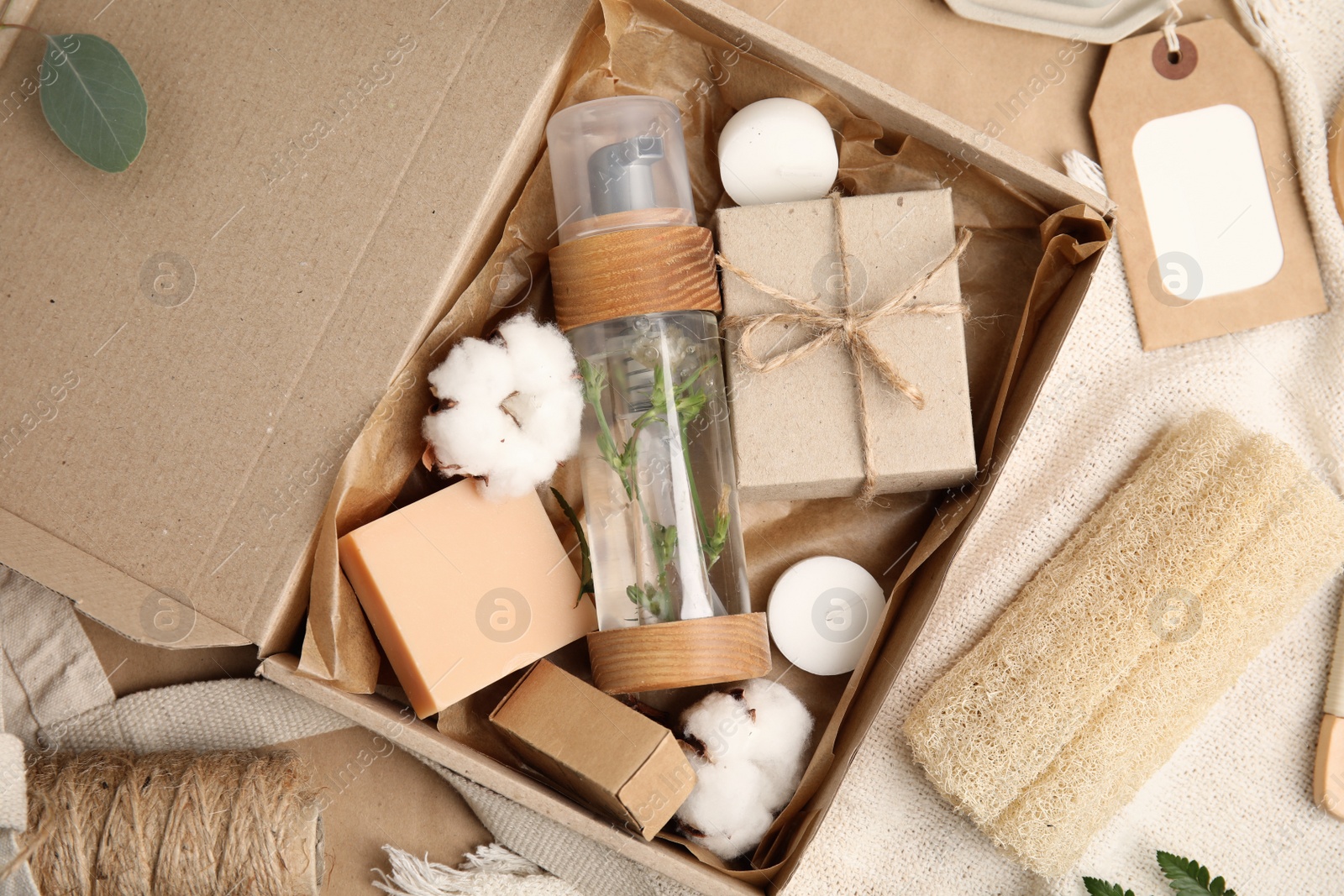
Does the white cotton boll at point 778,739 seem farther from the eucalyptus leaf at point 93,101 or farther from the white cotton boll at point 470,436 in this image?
the eucalyptus leaf at point 93,101

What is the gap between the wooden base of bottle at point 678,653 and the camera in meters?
0.98

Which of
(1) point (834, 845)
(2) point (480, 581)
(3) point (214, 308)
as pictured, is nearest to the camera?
(3) point (214, 308)

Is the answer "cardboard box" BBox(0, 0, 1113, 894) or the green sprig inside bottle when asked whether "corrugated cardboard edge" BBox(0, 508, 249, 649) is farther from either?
the green sprig inside bottle

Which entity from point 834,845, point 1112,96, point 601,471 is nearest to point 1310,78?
point 1112,96

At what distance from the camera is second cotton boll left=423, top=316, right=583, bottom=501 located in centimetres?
97

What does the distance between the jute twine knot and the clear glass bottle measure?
7 cm

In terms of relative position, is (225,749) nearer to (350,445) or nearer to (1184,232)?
(350,445)

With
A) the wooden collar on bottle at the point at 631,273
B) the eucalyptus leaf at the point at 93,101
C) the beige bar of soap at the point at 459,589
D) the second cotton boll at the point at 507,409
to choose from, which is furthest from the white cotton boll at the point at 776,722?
the eucalyptus leaf at the point at 93,101

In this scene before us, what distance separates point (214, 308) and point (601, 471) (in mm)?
457

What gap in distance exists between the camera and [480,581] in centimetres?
102

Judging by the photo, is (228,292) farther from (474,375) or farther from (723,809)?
(723,809)

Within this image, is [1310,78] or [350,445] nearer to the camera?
[350,445]

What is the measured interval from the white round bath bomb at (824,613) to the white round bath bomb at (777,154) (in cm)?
46

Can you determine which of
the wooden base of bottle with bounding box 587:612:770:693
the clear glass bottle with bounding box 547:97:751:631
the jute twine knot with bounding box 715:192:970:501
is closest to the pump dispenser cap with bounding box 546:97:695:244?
the clear glass bottle with bounding box 547:97:751:631
